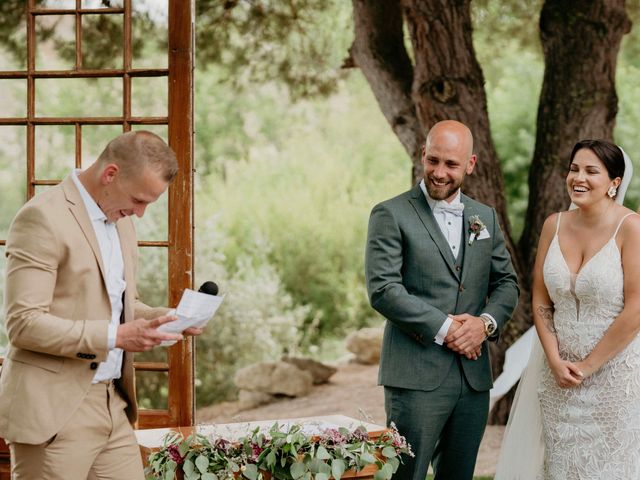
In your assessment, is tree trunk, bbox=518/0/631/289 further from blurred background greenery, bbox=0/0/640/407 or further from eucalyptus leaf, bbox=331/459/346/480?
blurred background greenery, bbox=0/0/640/407

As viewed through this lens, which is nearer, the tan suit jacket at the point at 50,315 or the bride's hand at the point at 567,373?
the tan suit jacket at the point at 50,315

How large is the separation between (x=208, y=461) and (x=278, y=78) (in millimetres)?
9265

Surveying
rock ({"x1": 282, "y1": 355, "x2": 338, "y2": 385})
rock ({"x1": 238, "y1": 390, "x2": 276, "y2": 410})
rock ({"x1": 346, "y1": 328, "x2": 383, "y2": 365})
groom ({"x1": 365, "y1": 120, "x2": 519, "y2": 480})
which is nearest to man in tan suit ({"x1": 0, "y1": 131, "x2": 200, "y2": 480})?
groom ({"x1": 365, "y1": 120, "x2": 519, "y2": 480})

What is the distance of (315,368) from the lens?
10742 mm

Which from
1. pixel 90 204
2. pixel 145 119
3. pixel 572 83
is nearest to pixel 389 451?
pixel 90 204

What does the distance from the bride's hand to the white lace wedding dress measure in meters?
0.05

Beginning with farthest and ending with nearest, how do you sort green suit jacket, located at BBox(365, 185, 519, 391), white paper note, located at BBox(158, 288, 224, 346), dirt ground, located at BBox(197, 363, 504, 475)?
dirt ground, located at BBox(197, 363, 504, 475)
green suit jacket, located at BBox(365, 185, 519, 391)
white paper note, located at BBox(158, 288, 224, 346)

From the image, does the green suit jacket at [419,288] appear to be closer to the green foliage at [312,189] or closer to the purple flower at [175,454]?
the purple flower at [175,454]

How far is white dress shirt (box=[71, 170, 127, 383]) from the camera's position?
2.44 metres

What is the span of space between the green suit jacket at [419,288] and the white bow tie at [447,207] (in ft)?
0.11

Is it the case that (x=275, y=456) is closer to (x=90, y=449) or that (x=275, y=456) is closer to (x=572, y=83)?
(x=90, y=449)

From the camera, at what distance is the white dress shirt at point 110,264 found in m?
2.44

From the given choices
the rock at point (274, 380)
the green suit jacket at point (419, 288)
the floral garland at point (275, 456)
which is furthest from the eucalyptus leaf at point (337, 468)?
the rock at point (274, 380)

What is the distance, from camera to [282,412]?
9.84 metres
